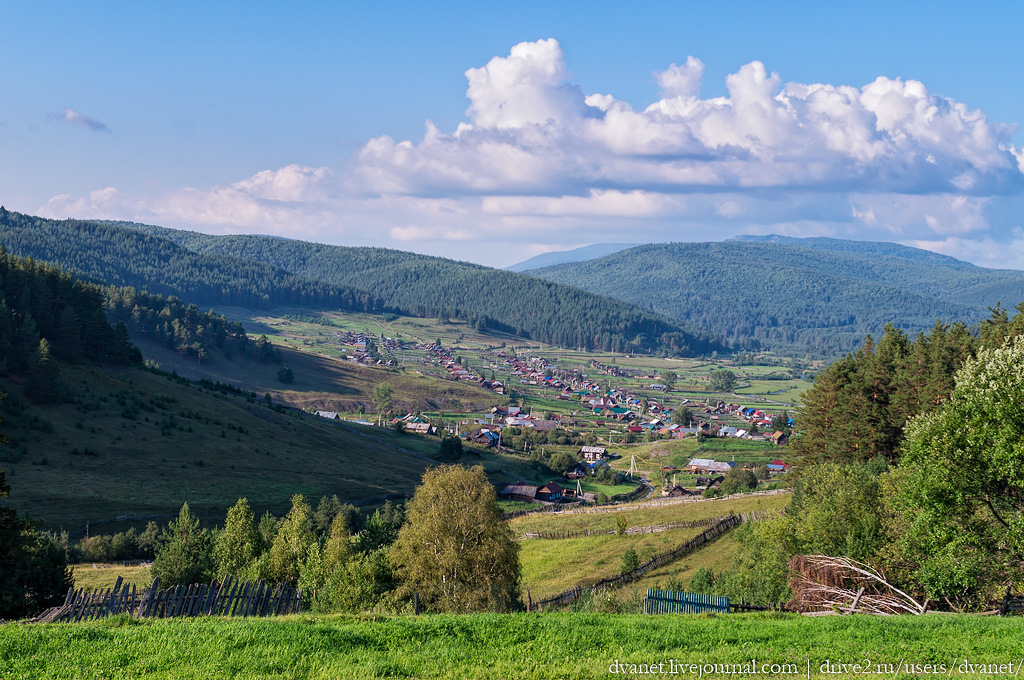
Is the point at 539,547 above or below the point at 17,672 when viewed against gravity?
below

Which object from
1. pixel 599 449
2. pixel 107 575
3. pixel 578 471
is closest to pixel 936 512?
pixel 107 575

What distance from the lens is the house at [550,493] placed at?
103 meters

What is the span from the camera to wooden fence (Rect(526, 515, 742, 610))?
33838 mm

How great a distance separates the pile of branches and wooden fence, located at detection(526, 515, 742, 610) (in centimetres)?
1006

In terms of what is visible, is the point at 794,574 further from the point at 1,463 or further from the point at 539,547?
the point at 1,463

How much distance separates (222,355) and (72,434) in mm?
112000

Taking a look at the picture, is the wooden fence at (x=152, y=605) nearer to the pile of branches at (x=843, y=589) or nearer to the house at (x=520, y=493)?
the pile of branches at (x=843, y=589)

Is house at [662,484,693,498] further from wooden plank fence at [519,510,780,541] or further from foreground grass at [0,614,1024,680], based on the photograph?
foreground grass at [0,614,1024,680]

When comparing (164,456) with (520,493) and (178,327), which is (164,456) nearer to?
(520,493)

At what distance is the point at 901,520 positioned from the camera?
95.6ft

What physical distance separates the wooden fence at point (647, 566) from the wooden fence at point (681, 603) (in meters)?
11.2

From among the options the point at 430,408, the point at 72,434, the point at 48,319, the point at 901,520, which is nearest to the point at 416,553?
the point at 901,520

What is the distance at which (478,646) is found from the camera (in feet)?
53.9

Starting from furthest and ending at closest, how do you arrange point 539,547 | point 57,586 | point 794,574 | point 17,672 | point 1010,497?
point 539,547
point 57,586
point 794,574
point 1010,497
point 17,672
